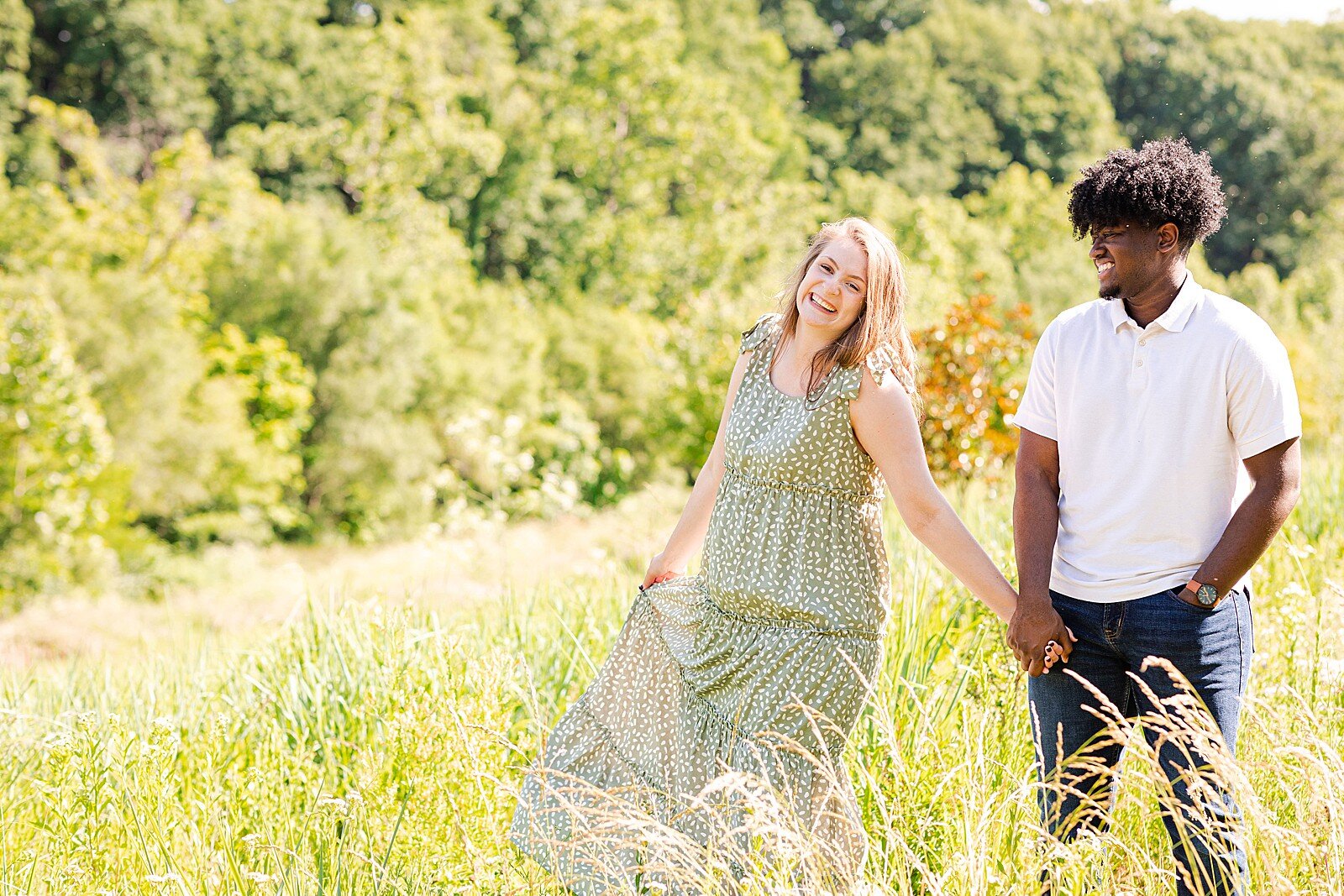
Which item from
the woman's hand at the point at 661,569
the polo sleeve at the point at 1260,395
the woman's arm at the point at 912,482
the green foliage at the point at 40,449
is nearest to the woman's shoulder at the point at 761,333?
the woman's arm at the point at 912,482

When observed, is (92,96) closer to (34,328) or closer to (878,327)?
(34,328)

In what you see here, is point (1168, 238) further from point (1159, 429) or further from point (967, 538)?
point (967, 538)

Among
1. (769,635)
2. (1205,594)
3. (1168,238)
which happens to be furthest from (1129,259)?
(769,635)

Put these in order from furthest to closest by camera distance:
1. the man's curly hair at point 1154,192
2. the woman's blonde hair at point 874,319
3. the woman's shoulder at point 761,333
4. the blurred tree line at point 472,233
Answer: the blurred tree line at point 472,233 → the woman's shoulder at point 761,333 → the woman's blonde hair at point 874,319 → the man's curly hair at point 1154,192

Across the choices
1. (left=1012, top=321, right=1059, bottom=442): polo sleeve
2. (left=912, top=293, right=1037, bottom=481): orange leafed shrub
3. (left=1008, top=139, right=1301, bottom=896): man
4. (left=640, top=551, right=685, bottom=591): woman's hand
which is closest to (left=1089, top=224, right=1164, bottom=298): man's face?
(left=1008, top=139, right=1301, bottom=896): man

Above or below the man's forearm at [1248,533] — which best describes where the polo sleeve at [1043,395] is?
above

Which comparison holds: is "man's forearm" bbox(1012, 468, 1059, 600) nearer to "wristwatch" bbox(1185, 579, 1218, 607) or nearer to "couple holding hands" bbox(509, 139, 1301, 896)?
"couple holding hands" bbox(509, 139, 1301, 896)

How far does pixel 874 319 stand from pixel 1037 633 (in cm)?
70

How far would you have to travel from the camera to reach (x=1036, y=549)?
218 centimetres

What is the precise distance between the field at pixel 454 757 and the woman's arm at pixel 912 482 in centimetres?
28

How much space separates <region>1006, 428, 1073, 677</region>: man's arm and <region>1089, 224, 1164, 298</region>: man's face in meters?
0.33

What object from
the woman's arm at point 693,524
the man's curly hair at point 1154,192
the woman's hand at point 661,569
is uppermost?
the man's curly hair at point 1154,192

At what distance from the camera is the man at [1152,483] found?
6.39 ft

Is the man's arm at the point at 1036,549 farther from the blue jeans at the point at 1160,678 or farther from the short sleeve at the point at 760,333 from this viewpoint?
the short sleeve at the point at 760,333
